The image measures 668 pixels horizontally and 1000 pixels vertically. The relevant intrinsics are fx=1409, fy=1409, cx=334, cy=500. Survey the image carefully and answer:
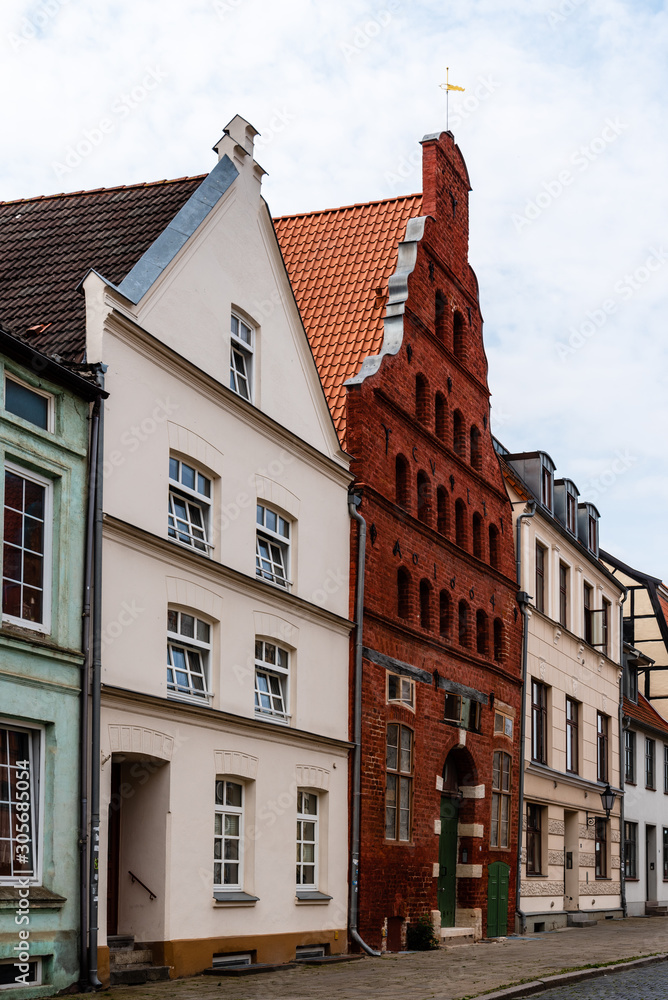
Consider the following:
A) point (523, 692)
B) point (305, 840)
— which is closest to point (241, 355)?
point (305, 840)

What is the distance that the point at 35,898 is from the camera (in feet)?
46.5

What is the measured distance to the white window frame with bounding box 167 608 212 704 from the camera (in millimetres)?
17781

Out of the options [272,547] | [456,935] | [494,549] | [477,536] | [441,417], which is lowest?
[456,935]

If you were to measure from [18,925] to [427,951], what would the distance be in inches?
456

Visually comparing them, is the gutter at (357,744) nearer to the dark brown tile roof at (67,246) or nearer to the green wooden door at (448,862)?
the green wooden door at (448,862)

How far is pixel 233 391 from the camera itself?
64.3ft

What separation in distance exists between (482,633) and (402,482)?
212 inches

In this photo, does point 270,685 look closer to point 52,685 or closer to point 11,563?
point 52,685

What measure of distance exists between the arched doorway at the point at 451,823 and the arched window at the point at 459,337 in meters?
8.05

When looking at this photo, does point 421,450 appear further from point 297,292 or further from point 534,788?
point 534,788

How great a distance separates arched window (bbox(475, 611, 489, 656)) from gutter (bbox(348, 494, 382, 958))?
6604 mm

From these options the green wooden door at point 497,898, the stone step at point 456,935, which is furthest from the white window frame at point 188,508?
the green wooden door at point 497,898

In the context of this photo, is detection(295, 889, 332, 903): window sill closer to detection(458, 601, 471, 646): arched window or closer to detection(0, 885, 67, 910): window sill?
detection(0, 885, 67, 910): window sill

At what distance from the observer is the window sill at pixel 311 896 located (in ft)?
67.5
